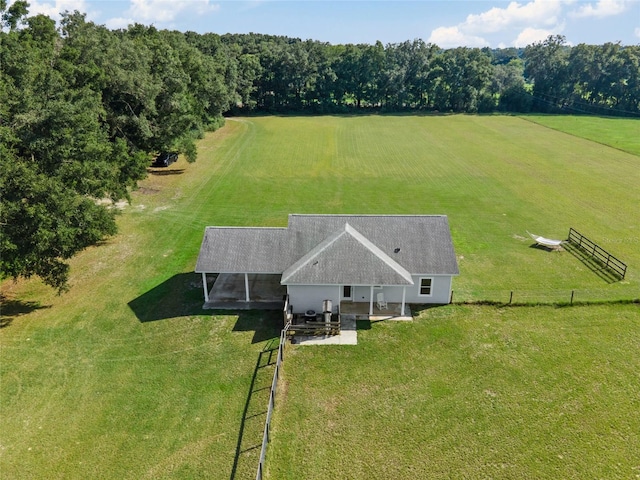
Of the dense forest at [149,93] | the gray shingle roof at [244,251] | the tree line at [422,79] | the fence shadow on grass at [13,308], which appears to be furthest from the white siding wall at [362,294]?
the tree line at [422,79]

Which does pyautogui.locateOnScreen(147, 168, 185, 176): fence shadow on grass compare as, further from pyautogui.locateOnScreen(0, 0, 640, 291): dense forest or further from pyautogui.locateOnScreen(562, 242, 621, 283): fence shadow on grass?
pyautogui.locateOnScreen(562, 242, 621, 283): fence shadow on grass

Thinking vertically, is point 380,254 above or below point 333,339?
above

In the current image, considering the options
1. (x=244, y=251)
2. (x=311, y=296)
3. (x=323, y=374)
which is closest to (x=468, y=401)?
(x=323, y=374)

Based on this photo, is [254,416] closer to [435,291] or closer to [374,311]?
[374,311]

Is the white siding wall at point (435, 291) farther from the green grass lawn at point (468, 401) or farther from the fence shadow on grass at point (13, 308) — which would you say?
the fence shadow on grass at point (13, 308)

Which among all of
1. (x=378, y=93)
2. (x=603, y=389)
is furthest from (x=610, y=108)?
(x=603, y=389)

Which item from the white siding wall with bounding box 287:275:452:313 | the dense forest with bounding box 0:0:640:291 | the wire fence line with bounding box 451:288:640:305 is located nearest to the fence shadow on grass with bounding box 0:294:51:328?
the dense forest with bounding box 0:0:640:291

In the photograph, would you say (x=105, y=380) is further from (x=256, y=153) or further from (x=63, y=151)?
(x=256, y=153)
